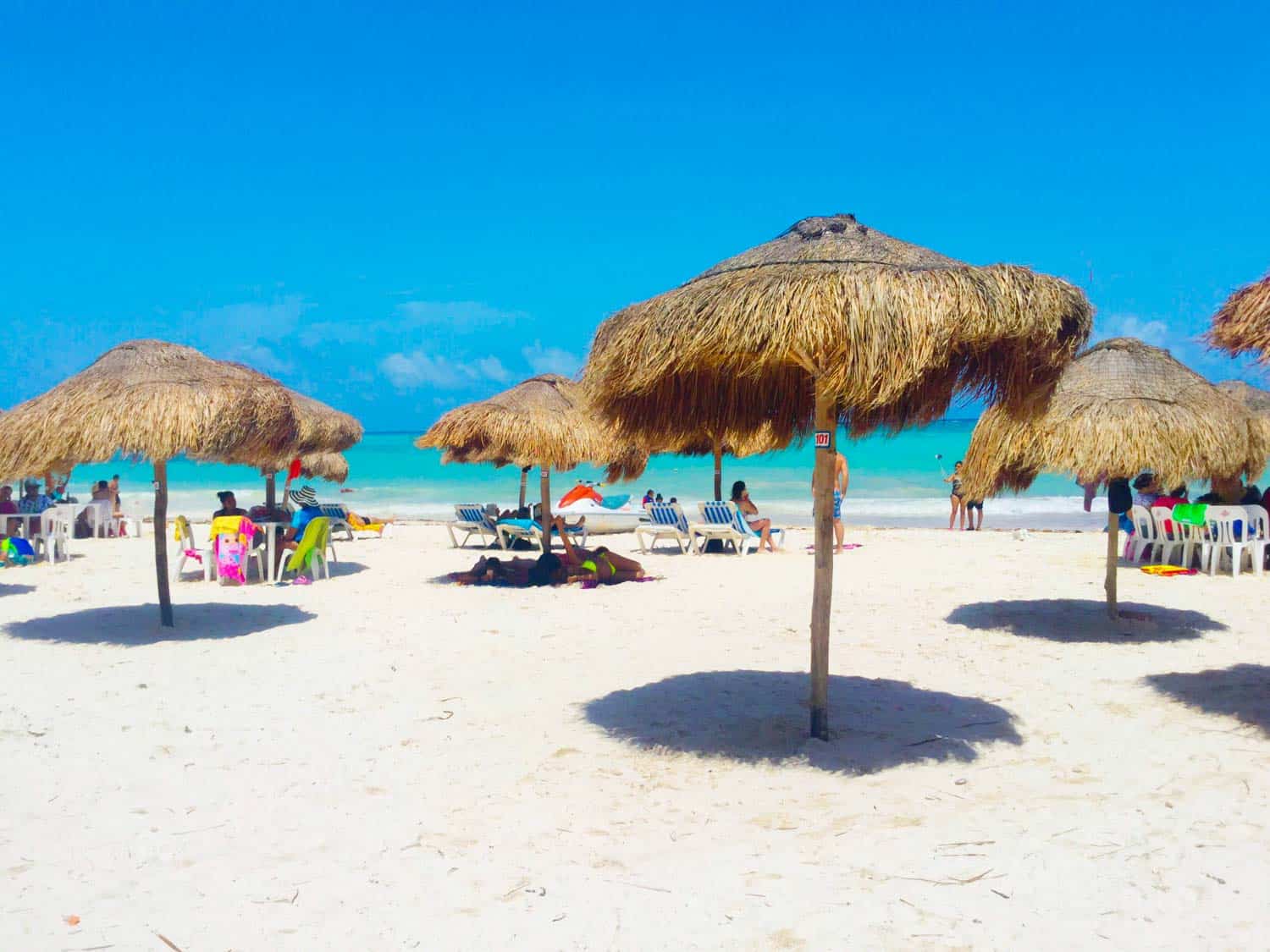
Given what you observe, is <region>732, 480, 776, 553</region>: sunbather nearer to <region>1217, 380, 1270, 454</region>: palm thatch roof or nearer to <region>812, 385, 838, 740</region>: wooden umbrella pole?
<region>1217, 380, 1270, 454</region>: palm thatch roof

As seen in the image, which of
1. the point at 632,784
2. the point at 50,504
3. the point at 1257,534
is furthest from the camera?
the point at 50,504

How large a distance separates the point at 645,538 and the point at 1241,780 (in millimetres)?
12640

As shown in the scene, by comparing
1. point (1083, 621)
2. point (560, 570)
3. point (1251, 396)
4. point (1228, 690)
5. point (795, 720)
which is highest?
point (1251, 396)

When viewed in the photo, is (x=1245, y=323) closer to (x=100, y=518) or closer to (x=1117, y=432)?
(x=1117, y=432)

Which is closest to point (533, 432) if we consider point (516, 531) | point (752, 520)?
point (516, 531)

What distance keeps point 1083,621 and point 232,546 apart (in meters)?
7.99

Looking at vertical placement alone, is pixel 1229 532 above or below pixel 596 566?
Answer: above

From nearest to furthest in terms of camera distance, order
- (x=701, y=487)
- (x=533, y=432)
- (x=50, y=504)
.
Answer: (x=533, y=432) < (x=50, y=504) < (x=701, y=487)

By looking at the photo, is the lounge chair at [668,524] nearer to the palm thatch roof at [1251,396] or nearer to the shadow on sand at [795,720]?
the shadow on sand at [795,720]

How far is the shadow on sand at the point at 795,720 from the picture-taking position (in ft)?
14.3

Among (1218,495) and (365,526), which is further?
(365,526)

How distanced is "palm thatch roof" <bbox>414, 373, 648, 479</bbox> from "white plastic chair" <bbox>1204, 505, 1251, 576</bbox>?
5.90 m

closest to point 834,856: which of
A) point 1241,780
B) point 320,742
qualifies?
point 1241,780

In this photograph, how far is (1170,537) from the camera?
418 inches
